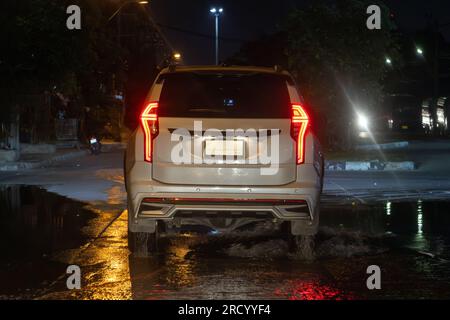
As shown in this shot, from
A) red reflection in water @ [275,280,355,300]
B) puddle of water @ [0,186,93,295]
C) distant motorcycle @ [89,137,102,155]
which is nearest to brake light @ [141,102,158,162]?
puddle of water @ [0,186,93,295]

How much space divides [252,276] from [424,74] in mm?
73971

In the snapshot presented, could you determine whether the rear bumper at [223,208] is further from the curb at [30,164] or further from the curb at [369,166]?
the curb at [30,164]

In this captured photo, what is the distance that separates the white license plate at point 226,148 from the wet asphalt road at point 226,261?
1.18 metres

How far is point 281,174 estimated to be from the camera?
737cm

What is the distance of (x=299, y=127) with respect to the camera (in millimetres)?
7488

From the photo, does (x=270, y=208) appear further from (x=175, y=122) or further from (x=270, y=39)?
(x=270, y=39)

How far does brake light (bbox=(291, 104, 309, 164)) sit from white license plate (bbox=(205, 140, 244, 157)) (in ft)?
1.76

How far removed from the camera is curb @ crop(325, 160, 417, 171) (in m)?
21.6

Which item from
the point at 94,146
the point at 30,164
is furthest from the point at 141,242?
the point at 94,146

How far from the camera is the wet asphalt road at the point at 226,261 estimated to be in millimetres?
6770

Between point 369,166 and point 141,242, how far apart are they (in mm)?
14258

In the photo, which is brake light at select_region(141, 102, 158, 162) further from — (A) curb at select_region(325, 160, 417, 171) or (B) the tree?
(B) the tree

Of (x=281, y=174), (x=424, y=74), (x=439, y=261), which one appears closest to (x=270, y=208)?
(x=281, y=174)

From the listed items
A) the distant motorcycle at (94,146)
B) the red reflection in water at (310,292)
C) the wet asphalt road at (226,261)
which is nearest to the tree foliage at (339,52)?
the distant motorcycle at (94,146)
